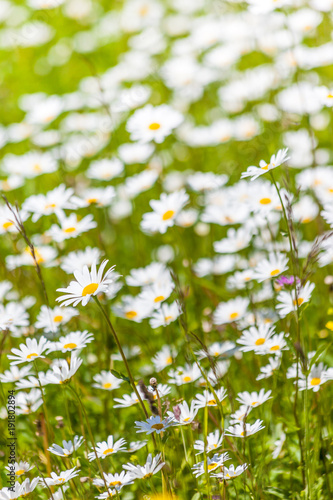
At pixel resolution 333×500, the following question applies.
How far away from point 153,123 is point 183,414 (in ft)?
4.37

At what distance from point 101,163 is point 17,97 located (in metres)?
1.96

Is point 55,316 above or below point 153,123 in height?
below

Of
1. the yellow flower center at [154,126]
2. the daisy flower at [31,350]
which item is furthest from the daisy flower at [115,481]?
the yellow flower center at [154,126]

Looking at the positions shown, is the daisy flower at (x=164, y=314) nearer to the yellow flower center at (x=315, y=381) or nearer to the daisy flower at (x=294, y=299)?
the daisy flower at (x=294, y=299)

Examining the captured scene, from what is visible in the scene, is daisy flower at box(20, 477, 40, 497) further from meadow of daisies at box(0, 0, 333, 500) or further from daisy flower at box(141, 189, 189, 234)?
daisy flower at box(141, 189, 189, 234)

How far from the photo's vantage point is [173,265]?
2.41 meters

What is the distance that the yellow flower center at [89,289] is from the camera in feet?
4.70

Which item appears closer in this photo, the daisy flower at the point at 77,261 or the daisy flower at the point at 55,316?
the daisy flower at the point at 55,316

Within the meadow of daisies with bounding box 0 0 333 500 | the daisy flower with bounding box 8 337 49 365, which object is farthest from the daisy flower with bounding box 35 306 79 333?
the daisy flower with bounding box 8 337 49 365

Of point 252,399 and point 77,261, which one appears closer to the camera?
point 252,399

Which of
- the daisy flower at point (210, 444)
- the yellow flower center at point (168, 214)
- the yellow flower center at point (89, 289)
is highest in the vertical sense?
the yellow flower center at point (89, 289)

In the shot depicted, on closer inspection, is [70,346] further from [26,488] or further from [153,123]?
[153,123]

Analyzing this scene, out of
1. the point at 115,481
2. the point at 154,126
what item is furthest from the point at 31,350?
the point at 154,126

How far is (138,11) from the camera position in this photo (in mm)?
4680
